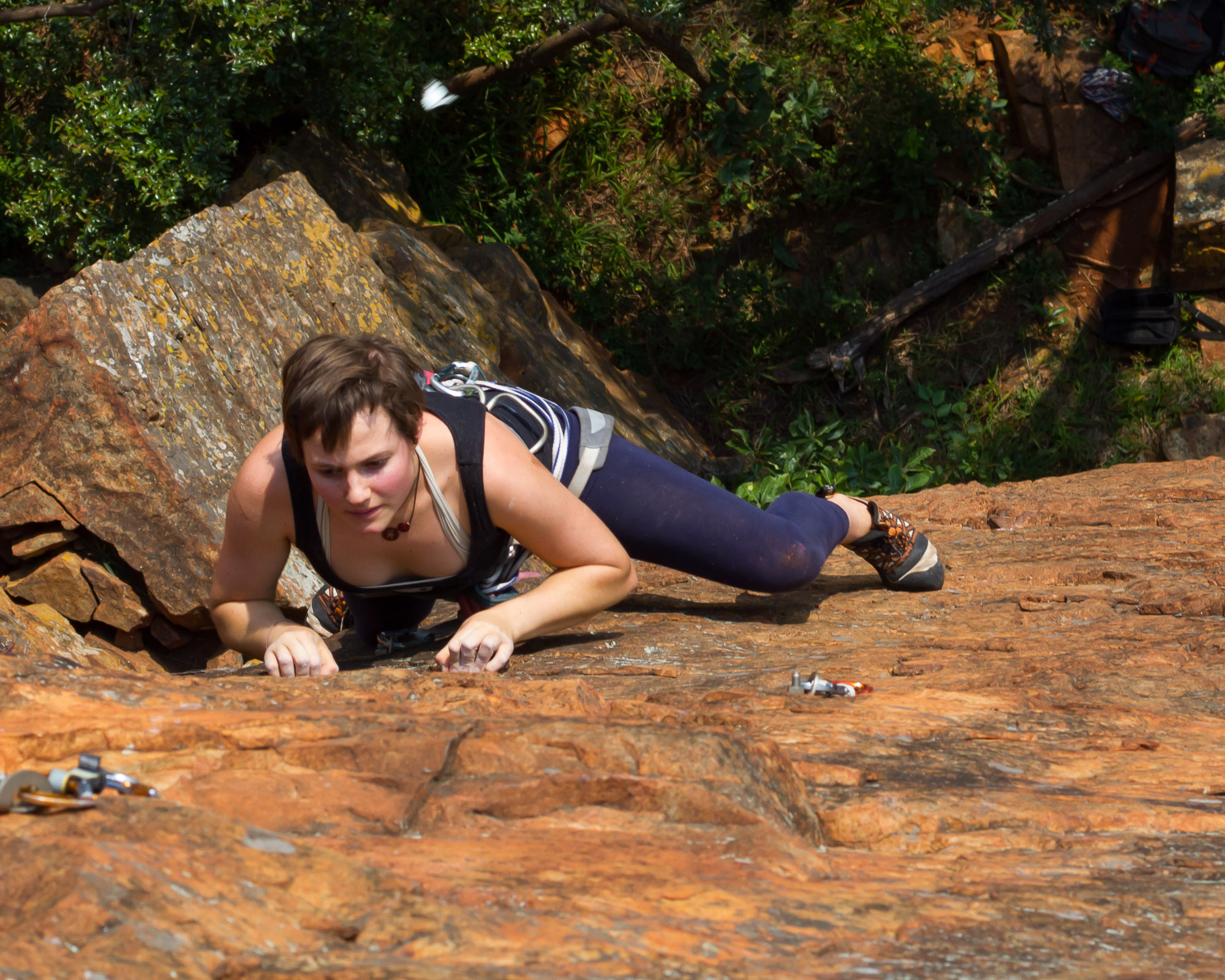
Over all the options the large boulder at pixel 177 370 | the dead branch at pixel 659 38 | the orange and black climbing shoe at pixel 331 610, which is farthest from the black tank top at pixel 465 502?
the dead branch at pixel 659 38

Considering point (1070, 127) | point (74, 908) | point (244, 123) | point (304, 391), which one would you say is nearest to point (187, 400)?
point (304, 391)

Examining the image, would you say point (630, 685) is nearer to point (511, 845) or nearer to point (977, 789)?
point (977, 789)

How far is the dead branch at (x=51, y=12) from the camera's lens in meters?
5.45

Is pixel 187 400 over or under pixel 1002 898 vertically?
over

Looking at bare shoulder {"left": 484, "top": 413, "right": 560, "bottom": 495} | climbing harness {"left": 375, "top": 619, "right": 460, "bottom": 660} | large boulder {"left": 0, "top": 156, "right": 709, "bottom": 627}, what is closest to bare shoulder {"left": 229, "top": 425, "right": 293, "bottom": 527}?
bare shoulder {"left": 484, "top": 413, "right": 560, "bottom": 495}

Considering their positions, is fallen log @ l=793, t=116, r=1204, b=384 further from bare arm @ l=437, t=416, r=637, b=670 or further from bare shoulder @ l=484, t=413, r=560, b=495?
bare shoulder @ l=484, t=413, r=560, b=495

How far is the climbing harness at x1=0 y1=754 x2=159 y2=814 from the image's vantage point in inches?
48.9

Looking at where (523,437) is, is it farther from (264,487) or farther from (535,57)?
(535,57)

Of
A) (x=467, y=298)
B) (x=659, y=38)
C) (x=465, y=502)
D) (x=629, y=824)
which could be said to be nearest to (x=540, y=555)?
(x=465, y=502)

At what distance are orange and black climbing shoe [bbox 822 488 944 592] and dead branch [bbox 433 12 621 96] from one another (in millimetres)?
4529

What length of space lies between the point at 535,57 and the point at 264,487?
5.70 meters

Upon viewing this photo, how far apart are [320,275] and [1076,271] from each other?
5446mm

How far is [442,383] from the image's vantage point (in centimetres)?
293

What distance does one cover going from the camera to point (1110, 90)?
772 centimetres
